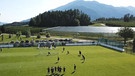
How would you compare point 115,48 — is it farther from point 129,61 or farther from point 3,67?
point 3,67

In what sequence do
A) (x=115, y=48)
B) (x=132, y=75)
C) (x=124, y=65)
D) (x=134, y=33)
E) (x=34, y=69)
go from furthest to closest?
(x=134, y=33)
(x=115, y=48)
(x=124, y=65)
(x=34, y=69)
(x=132, y=75)

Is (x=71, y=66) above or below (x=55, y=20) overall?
below

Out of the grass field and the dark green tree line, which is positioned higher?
the dark green tree line

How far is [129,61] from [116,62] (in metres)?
3.11

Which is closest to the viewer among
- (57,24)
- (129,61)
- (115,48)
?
(129,61)

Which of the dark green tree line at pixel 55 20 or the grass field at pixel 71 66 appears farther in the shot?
the dark green tree line at pixel 55 20

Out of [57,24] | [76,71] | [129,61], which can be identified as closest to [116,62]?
[129,61]

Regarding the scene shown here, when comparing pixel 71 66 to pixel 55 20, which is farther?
pixel 55 20

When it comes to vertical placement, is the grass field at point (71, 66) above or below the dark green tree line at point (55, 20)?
below

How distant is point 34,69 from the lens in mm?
45719

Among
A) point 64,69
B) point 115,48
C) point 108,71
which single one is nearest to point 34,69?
point 64,69

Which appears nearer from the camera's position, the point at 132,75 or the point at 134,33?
the point at 132,75

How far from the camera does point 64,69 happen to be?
143 feet

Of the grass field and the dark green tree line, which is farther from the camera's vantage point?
the dark green tree line
